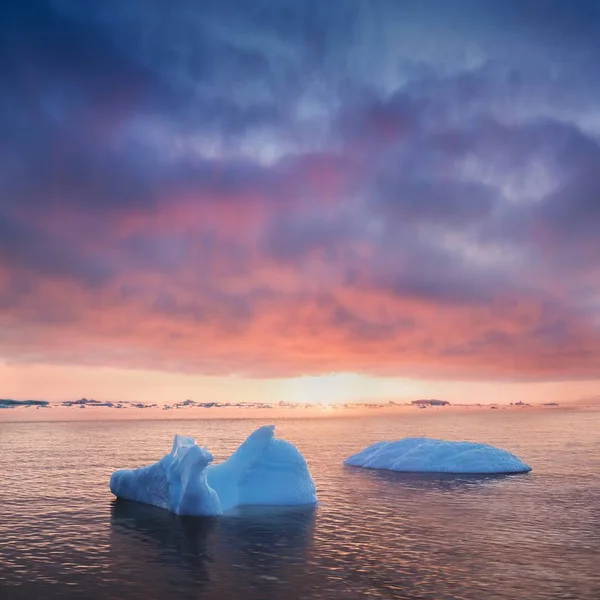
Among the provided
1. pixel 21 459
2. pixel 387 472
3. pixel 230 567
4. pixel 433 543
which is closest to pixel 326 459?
pixel 387 472

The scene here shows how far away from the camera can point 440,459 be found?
167 ft

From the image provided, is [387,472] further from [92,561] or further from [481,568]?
[92,561]

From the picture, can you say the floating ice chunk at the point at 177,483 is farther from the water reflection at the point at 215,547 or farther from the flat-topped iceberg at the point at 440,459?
the flat-topped iceberg at the point at 440,459

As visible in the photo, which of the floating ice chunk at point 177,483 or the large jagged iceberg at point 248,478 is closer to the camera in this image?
the floating ice chunk at point 177,483

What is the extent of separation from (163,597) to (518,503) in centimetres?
2448

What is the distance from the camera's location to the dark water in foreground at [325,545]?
1852cm

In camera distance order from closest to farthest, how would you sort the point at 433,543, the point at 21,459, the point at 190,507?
the point at 433,543 → the point at 190,507 → the point at 21,459

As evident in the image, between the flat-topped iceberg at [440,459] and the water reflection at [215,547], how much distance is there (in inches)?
843

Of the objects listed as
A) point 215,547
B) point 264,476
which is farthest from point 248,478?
point 215,547

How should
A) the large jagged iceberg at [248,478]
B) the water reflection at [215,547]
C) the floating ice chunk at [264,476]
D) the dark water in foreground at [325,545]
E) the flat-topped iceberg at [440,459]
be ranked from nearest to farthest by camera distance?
the dark water in foreground at [325,545] → the water reflection at [215,547] → the large jagged iceberg at [248,478] → the floating ice chunk at [264,476] → the flat-topped iceberg at [440,459]

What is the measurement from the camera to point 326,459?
60.9 meters

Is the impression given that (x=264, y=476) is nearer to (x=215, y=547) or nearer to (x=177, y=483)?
(x=177, y=483)

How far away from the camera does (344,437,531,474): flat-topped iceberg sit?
163 feet

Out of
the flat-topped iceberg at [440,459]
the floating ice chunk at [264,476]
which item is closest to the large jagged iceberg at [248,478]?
the floating ice chunk at [264,476]
